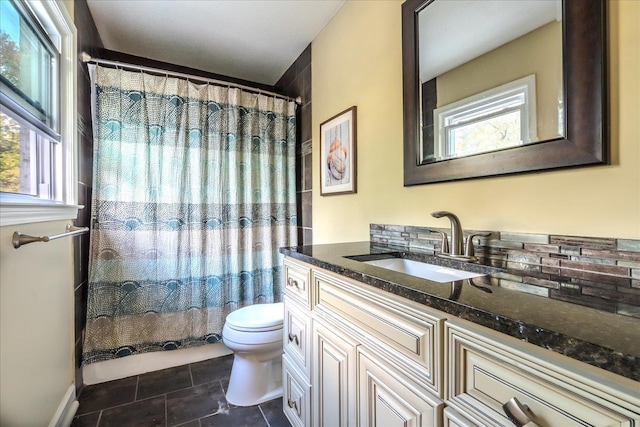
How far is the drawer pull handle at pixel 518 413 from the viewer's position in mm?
470

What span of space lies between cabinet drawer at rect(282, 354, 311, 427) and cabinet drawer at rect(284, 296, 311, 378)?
5cm

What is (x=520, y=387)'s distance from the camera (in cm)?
49

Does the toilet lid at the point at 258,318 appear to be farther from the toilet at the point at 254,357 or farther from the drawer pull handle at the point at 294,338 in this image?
the drawer pull handle at the point at 294,338

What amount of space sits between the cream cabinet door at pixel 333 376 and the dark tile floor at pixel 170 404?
537 mm

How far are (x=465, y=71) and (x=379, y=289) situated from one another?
95 cm

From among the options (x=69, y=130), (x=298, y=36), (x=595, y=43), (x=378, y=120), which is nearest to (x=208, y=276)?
(x=69, y=130)

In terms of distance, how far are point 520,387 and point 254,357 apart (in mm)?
1442

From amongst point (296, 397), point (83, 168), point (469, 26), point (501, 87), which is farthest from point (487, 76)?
point (83, 168)

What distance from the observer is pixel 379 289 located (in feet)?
2.59

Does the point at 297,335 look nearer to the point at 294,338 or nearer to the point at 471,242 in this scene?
the point at 294,338

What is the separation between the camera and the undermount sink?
1027 millimetres

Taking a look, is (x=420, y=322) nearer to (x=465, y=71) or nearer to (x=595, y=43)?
(x=595, y=43)

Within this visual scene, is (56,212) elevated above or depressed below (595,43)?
below

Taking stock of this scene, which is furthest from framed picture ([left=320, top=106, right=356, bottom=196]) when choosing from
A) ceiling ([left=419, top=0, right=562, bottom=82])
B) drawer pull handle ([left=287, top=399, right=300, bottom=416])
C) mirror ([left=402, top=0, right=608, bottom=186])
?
drawer pull handle ([left=287, top=399, right=300, bottom=416])
